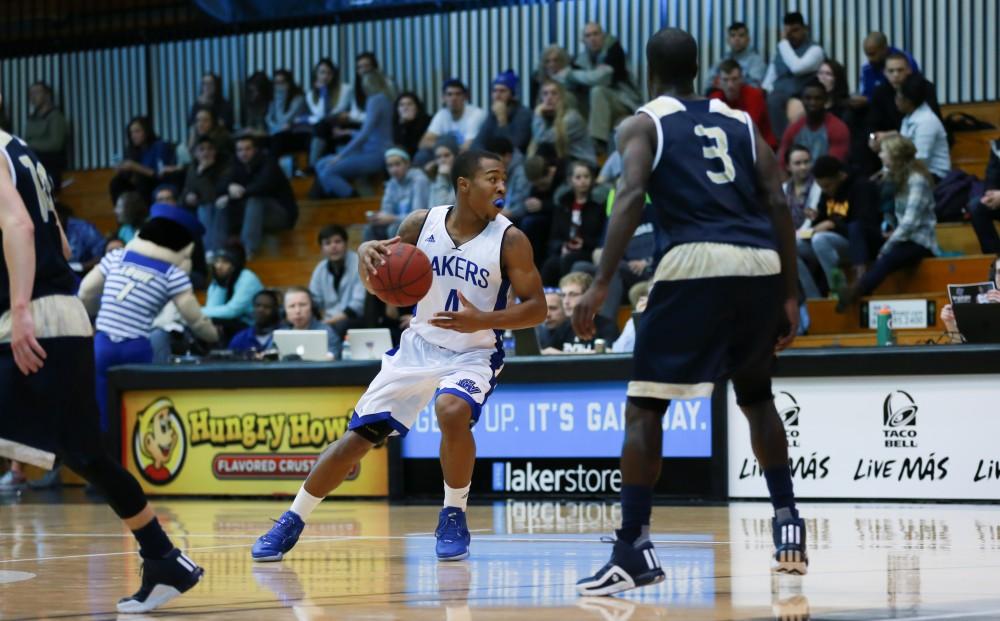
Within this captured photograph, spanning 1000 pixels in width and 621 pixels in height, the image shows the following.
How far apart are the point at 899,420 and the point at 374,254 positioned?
186 inches

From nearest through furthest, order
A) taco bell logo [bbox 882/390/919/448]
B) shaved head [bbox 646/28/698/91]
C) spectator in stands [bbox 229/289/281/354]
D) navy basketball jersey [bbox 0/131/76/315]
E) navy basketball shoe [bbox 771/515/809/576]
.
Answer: navy basketball jersey [bbox 0/131/76/315] → shaved head [bbox 646/28/698/91] → navy basketball shoe [bbox 771/515/809/576] → taco bell logo [bbox 882/390/919/448] → spectator in stands [bbox 229/289/281/354]

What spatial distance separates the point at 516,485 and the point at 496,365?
13.4 ft

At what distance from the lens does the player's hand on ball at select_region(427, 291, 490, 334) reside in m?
6.83

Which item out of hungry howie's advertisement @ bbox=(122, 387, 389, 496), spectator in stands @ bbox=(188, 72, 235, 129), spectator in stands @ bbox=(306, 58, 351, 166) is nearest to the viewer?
hungry howie's advertisement @ bbox=(122, 387, 389, 496)

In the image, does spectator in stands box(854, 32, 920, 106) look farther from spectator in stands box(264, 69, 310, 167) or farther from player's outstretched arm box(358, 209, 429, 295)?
player's outstretched arm box(358, 209, 429, 295)

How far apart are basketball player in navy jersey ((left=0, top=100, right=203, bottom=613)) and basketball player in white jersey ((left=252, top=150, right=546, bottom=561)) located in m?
1.84

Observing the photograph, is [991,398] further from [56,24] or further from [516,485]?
[56,24]

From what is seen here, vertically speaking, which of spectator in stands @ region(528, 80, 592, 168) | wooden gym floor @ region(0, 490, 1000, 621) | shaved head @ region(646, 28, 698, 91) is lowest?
wooden gym floor @ region(0, 490, 1000, 621)

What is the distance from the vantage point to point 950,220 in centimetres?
1422

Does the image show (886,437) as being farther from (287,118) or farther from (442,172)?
(287,118)

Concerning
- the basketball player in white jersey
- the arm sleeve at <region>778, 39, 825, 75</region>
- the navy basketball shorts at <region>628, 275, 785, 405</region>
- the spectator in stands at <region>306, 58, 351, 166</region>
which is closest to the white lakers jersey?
the basketball player in white jersey

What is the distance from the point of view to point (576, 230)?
581 inches

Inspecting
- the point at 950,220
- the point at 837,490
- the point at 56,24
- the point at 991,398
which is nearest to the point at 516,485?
the point at 837,490

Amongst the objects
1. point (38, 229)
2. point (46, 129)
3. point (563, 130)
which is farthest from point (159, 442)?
point (46, 129)
